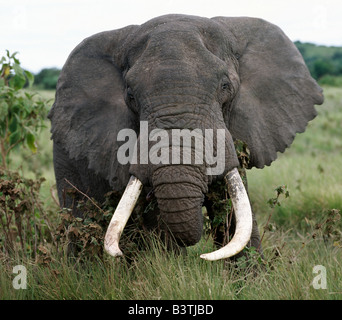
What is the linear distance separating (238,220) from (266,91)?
50.9 inches

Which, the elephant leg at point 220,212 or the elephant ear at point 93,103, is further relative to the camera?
the elephant ear at point 93,103

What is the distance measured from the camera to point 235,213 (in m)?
3.77

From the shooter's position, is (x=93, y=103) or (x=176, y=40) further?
(x=93, y=103)

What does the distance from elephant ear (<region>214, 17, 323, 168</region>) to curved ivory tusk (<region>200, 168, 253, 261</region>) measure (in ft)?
1.95

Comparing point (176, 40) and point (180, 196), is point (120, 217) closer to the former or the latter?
point (180, 196)

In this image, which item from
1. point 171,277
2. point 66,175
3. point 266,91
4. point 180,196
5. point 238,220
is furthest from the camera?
point 66,175

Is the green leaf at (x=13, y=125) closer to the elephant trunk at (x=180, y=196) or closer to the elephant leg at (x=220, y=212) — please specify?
the elephant leg at (x=220, y=212)

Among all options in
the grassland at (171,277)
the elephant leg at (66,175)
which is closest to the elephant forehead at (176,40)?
the grassland at (171,277)

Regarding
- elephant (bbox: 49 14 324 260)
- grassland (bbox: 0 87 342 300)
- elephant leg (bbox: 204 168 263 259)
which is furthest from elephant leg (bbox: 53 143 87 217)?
elephant leg (bbox: 204 168 263 259)

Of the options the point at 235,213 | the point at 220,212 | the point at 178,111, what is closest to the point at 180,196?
the point at 235,213

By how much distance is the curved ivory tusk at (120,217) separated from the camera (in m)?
3.62

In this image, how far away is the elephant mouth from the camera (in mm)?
3562

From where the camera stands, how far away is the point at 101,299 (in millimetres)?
3883
